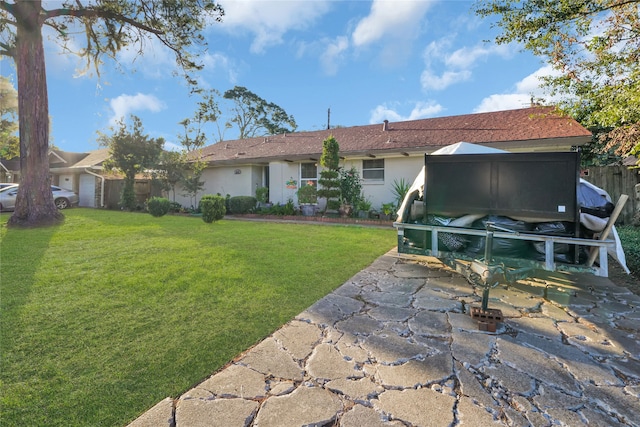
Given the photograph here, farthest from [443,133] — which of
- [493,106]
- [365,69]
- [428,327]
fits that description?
[428,327]

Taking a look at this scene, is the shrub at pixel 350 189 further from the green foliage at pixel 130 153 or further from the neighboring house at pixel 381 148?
the green foliage at pixel 130 153

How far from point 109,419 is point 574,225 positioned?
181 inches

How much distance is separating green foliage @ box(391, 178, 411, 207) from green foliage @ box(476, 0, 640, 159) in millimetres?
5341

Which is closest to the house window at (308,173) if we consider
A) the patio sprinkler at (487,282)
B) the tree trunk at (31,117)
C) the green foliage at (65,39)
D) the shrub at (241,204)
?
the shrub at (241,204)

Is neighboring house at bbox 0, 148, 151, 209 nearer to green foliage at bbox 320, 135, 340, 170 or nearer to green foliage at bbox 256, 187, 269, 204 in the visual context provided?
green foliage at bbox 256, 187, 269, 204

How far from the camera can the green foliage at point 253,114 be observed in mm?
31734

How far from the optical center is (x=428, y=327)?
274 centimetres

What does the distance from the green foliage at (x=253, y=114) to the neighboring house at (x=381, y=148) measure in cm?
1615

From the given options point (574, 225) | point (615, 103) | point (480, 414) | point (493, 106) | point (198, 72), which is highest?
point (198, 72)

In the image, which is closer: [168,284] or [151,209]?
[168,284]

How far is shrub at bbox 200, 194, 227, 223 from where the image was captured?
9.66 metres

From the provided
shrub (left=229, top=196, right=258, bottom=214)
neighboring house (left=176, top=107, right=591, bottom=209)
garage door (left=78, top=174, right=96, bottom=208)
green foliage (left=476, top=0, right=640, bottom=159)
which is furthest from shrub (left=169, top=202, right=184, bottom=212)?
green foliage (left=476, top=0, right=640, bottom=159)

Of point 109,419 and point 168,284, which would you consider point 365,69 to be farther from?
point 109,419

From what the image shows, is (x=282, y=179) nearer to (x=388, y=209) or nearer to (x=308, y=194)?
(x=308, y=194)
